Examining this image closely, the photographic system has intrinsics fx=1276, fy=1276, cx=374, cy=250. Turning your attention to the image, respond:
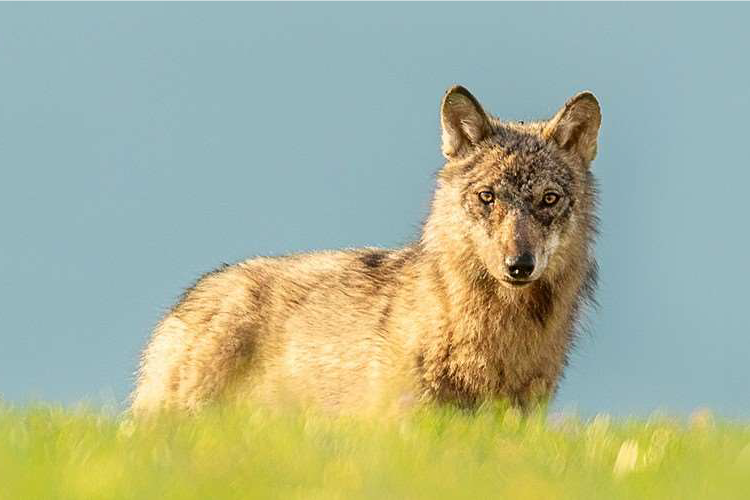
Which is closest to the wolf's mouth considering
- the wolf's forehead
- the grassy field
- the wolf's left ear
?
the wolf's forehead

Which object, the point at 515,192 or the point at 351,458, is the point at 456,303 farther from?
the point at 351,458

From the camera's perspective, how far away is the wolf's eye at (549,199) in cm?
942

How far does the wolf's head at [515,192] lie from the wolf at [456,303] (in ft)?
0.04

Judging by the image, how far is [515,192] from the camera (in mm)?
9422

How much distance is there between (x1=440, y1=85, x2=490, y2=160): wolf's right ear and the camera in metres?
9.98

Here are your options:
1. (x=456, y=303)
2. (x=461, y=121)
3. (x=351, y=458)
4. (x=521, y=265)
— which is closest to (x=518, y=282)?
(x=521, y=265)

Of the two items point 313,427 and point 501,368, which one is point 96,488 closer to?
point 313,427

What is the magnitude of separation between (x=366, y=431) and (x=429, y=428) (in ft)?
1.28

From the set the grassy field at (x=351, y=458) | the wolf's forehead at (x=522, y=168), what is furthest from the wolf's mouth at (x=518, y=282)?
the grassy field at (x=351, y=458)

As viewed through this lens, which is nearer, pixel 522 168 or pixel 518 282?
pixel 518 282

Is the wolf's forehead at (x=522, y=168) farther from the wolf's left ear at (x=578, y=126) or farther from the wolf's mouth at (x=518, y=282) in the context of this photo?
the wolf's mouth at (x=518, y=282)

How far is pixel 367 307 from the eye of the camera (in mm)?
10234

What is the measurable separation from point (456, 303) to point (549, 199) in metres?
1.05

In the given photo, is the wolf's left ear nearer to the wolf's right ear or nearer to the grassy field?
the wolf's right ear
